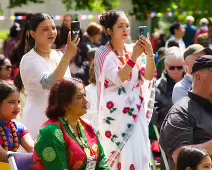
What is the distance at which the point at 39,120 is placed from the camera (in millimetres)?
6574

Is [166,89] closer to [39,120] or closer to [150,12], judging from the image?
[39,120]

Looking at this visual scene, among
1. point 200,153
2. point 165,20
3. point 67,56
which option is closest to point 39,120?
point 67,56

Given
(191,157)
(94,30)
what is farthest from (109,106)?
(94,30)

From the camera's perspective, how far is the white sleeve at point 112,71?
23.8ft

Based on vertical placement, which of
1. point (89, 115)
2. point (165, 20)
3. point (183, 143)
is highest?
point (183, 143)

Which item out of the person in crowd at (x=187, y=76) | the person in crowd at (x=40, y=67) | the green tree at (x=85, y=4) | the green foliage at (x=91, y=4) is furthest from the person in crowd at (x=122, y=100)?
the green foliage at (x=91, y=4)

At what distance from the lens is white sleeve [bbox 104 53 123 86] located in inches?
285

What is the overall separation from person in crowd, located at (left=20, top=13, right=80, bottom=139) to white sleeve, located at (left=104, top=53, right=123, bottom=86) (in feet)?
2.09

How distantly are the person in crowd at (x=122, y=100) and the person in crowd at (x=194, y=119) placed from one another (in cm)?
163

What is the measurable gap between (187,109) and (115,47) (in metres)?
2.03

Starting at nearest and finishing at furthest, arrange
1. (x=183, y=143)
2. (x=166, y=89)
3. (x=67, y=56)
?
1. (x=183, y=143)
2. (x=67, y=56)
3. (x=166, y=89)

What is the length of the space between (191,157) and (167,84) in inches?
127

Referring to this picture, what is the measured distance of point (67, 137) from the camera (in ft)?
17.3

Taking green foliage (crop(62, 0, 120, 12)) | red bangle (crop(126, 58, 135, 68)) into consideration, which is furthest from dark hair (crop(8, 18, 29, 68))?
green foliage (crop(62, 0, 120, 12))
